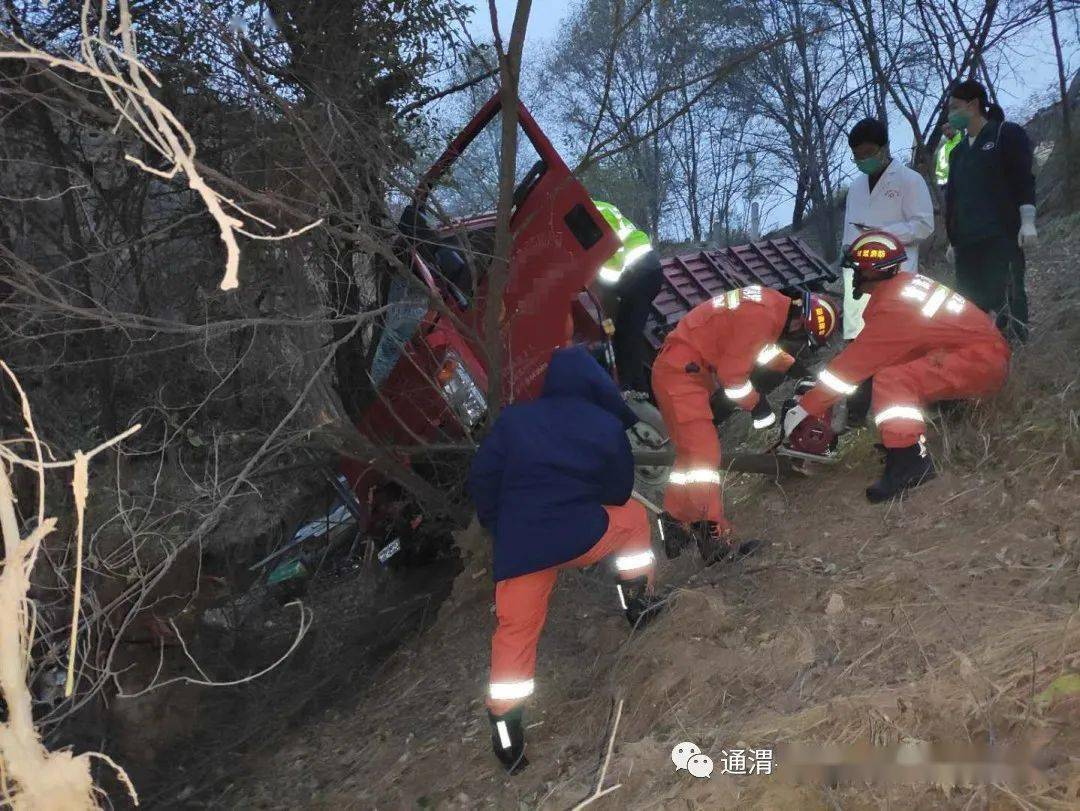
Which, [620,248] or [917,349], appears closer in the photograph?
[917,349]

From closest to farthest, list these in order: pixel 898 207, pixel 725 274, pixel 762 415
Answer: pixel 762 415
pixel 898 207
pixel 725 274

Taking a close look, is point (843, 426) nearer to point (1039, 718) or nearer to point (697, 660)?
point (697, 660)

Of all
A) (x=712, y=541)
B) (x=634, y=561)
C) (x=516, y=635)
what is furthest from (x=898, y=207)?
(x=516, y=635)

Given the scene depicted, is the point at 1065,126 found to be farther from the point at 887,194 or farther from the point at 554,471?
the point at 554,471

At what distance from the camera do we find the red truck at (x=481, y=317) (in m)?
4.62

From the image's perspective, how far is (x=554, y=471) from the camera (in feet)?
10.3

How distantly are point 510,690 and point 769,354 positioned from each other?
209cm

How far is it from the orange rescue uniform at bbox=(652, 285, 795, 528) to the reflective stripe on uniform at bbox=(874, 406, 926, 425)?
2.01 feet

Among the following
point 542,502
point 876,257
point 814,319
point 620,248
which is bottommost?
point 814,319

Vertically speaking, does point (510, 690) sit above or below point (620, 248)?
below

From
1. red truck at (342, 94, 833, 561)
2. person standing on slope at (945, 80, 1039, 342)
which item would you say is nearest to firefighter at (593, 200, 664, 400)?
red truck at (342, 94, 833, 561)

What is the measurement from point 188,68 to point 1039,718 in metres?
4.48

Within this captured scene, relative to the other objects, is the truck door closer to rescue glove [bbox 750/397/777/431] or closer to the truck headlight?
the truck headlight

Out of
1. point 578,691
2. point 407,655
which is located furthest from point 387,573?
point 578,691
